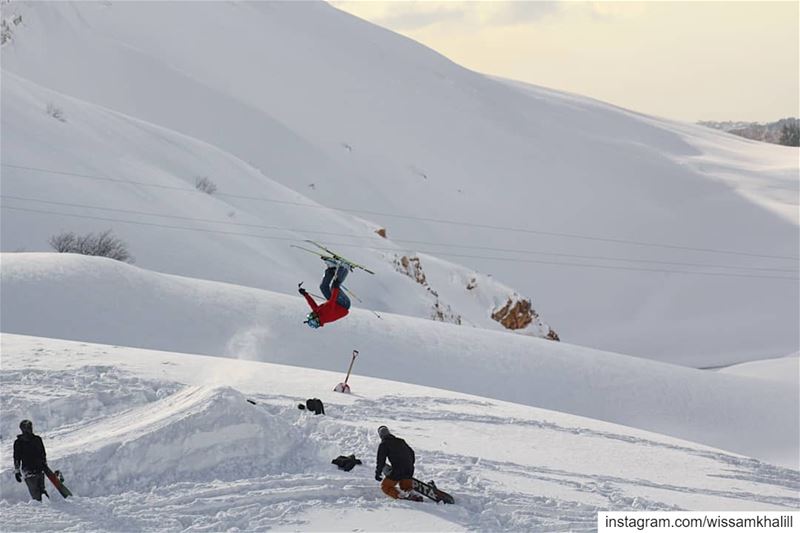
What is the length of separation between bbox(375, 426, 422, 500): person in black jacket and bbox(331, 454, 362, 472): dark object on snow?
937mm

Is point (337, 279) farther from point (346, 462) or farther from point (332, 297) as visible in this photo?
point (346, 462)

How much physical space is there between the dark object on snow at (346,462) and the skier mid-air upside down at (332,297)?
2.49 m

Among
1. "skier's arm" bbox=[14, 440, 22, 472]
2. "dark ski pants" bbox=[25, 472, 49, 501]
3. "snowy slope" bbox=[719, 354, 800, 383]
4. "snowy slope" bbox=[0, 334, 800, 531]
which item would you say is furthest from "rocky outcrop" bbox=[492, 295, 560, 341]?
"skier's arm" bbox=[14, 440, 22, 472]

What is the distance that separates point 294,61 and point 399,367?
193 feet

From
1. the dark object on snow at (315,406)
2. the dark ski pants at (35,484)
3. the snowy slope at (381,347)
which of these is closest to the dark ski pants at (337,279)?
the dark object on snow at (315,406)

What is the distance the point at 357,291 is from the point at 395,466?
924 inches

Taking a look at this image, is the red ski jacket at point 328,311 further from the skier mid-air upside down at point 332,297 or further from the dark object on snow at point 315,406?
the dark object on snow at point 315,406

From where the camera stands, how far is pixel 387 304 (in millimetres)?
36438

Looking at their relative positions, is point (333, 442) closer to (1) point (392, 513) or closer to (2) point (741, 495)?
(1) point (392, 513)

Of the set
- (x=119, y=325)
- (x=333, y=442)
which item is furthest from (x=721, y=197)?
(x=333, y=442)

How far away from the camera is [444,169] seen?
237ft

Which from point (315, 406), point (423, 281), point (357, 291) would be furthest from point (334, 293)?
point (423, 281)

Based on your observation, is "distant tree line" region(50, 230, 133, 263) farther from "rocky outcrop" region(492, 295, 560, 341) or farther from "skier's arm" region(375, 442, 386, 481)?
"skier's arm" region(375, 442, 386, 481)

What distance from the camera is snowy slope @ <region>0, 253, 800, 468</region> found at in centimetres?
2455
